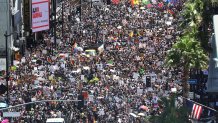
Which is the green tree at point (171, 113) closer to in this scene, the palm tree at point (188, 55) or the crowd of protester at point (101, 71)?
the crowd of protester at point (101, 71)

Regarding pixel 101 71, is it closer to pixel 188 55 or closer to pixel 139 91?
pixel 139 91

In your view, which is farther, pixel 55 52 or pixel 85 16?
pixel 85 16

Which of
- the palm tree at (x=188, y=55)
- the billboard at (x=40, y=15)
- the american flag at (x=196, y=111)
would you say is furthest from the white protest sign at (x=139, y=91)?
the billboard at (x=40, y=15)

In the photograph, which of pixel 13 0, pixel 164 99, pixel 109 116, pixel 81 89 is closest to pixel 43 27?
pixel 13 0

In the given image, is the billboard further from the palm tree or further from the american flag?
the american flag

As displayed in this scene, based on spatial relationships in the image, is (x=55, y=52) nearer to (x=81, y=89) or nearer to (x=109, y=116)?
(x=81, y=89)

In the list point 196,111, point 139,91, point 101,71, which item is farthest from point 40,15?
point 196,111
